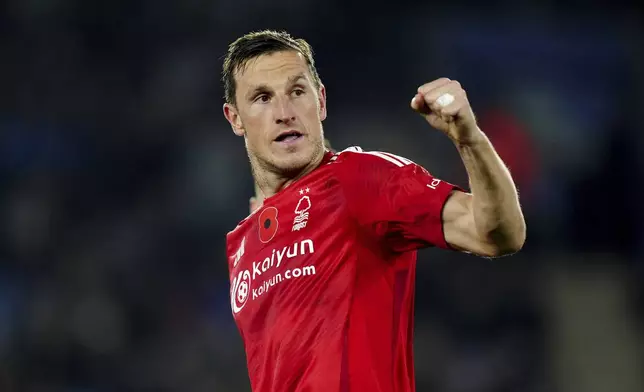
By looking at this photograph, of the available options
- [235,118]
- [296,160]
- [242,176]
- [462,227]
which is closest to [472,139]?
[462,227]

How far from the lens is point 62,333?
24.4ft

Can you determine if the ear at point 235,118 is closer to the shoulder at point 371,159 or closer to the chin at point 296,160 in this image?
the chin at point 296,160

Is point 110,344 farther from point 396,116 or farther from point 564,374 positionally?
point 564,374

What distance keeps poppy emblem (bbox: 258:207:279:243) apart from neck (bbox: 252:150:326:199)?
0.12 m

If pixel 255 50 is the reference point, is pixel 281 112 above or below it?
below

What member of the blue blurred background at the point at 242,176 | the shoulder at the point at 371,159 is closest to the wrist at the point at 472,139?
the shoulder at the point at 371,159

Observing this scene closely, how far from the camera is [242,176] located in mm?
8086

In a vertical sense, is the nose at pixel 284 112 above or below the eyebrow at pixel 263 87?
below

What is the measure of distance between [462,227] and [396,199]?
0.29 m

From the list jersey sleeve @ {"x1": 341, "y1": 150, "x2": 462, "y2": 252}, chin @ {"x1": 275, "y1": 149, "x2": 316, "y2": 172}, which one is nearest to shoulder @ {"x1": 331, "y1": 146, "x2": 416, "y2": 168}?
jersey sleeve @ {"x1": 341, "y1": 150, "x2": 462, "y2": 252}

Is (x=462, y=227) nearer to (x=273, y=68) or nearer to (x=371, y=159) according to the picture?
(x=371, y=159)

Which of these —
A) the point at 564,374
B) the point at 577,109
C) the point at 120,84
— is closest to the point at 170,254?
the point at 120,84

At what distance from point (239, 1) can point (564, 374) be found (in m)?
4.60

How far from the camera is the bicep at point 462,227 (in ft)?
7.88
